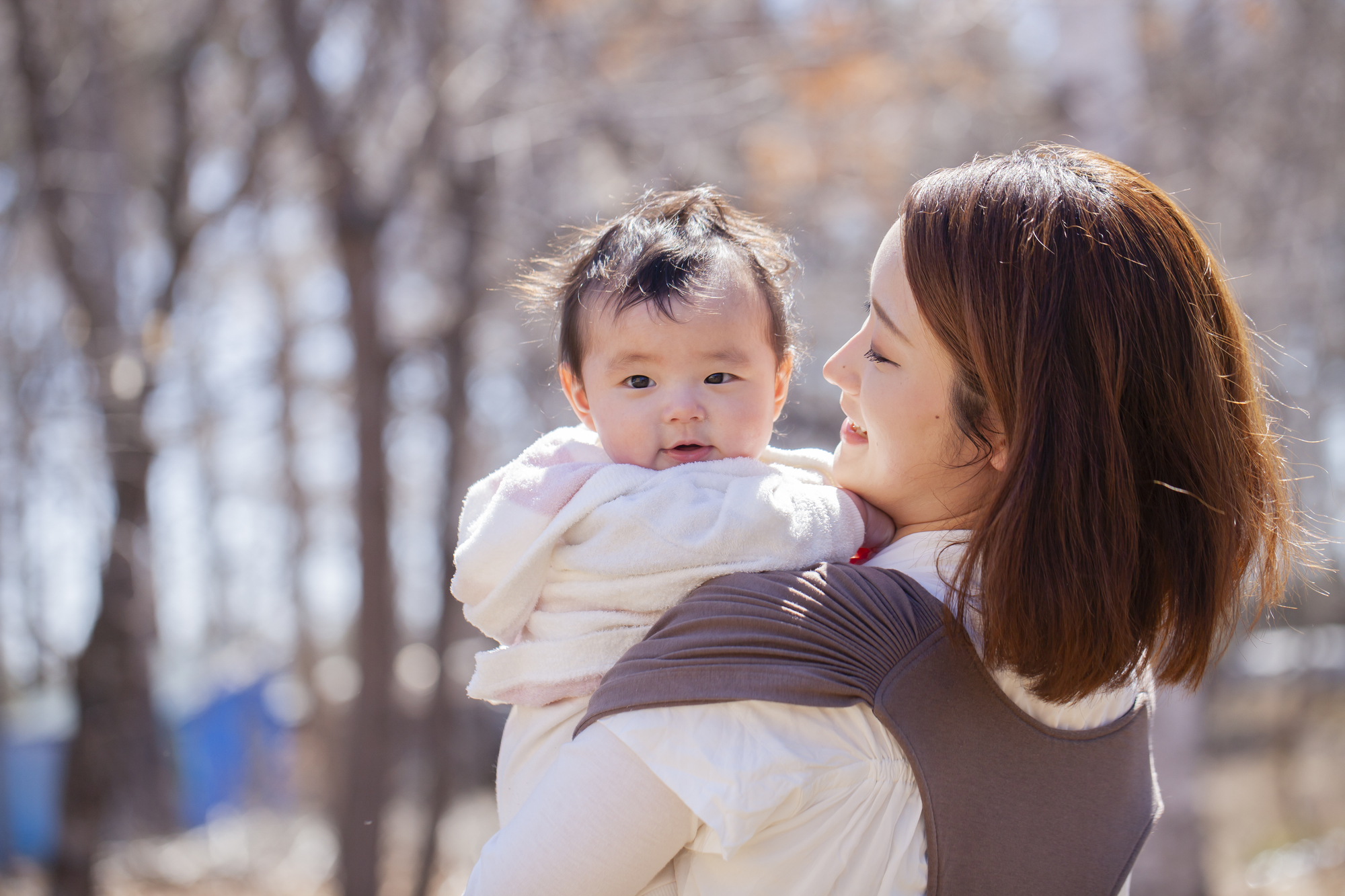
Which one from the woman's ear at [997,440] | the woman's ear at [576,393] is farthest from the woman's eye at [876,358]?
the woman's ear at [576,393]

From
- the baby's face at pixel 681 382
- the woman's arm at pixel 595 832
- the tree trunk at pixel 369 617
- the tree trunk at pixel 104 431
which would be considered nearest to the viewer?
the woman's arm at pixel 595 832

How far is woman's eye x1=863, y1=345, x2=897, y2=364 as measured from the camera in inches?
50.9

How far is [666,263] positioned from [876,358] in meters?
0.35

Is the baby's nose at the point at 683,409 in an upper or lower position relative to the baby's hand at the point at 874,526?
upper

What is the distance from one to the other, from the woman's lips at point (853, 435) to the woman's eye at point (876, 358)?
0.10 meters

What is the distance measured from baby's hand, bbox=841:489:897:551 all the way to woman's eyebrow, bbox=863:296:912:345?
217 millimetres

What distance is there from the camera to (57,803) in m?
5.17

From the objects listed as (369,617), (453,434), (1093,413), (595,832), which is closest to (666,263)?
(1093,413)

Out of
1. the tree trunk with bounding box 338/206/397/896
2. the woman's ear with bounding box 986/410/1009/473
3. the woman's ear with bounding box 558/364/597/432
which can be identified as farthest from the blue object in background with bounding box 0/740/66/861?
the woman's ear with bounding box 986/410/1009/473

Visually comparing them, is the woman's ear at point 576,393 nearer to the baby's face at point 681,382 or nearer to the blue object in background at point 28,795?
the baby's face at point 681,382

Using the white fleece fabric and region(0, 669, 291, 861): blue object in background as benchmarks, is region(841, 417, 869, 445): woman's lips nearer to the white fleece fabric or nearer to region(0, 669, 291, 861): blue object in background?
the white fleece fabric

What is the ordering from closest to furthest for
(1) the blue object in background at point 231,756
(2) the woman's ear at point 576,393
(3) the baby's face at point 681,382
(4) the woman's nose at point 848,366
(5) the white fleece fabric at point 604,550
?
(5) the white fleece fabric at point 604,550 → (4) the woman's nose at point 848,366 → (3) the baby's face at point 681,382 → (2) the woman's ear at point 576,393 → (1) the blue object in background at point 231,756

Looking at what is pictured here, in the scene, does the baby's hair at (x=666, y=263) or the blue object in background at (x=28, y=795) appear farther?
the blue object in background at (x=28, y=795)

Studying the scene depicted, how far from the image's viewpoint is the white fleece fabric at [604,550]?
1.23m
